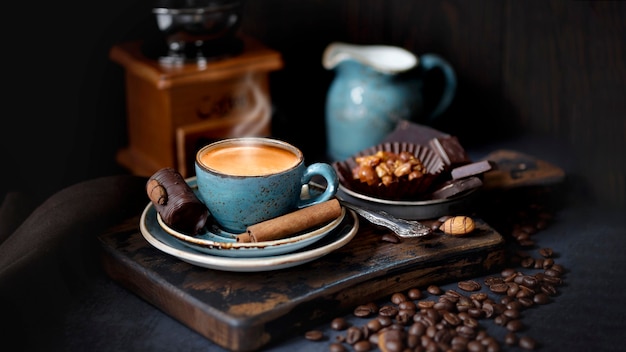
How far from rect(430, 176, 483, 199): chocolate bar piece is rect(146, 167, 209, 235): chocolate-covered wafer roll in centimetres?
49

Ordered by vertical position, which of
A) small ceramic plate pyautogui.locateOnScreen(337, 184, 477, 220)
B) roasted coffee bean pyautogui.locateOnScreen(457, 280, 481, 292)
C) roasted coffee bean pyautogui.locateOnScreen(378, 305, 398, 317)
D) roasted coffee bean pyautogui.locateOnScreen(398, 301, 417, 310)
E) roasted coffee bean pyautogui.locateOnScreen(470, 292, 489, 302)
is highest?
small ceramic plate pyautogui.locateOnScreen(337, 184, 477, 220)

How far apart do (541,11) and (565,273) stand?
86 centimetres

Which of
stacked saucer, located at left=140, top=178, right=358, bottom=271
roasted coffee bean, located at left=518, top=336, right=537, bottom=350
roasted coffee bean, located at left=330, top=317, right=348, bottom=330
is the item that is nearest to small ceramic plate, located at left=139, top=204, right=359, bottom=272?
stacked saucer, located at left=140, top=178, right=358, bottom=271

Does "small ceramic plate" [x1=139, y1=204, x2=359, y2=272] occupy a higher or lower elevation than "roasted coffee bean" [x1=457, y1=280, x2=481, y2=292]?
higher

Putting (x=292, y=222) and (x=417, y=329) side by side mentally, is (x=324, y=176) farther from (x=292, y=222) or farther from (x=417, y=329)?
(x=417, y=329)

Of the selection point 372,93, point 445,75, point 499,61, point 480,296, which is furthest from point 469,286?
point 499,61

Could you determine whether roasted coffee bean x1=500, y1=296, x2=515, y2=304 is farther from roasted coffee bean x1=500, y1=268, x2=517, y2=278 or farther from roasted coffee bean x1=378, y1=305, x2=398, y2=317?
roasted coffee bean x1=378, y1=305, x2=398, y2=317

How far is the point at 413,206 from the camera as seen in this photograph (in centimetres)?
162

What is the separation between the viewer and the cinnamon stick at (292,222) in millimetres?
1397

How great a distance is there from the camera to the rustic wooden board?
1.31m

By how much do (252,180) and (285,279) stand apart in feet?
0.58

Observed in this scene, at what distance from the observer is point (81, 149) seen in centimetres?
230

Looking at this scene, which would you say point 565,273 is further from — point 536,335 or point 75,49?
point 75,49

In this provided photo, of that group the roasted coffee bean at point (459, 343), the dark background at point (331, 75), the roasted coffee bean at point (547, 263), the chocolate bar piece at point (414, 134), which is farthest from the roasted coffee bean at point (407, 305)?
the dark background at point (331, 75)
